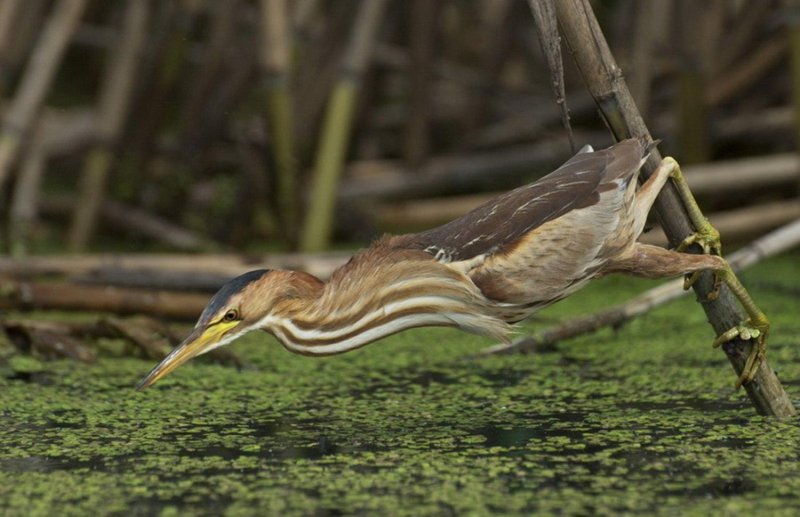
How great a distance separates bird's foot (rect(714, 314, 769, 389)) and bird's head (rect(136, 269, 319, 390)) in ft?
2.77

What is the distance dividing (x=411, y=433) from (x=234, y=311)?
1.69 ft

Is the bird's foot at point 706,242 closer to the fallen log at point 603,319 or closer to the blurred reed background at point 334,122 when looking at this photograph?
the fallen log at point 603,319

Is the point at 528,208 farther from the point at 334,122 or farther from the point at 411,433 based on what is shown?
the point at 334,122

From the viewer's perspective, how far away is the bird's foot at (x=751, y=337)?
2.64 meters

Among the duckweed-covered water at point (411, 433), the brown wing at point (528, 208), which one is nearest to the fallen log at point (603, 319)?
the duckweed-covered water at point (411, 433)

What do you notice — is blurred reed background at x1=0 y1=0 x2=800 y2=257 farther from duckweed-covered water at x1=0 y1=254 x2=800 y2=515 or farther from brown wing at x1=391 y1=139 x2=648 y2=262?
brown wing at x1=391 y1=139 x2=648 y2=262

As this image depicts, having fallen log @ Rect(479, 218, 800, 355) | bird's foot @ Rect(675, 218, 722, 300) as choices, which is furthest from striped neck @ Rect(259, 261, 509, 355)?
fallen log @ Rect(479, 218, 800, 355)

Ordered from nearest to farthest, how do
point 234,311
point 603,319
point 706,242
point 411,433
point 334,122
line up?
point 234,311 < point 706,242 < point 411,433 < point 603,319 < point 334,122

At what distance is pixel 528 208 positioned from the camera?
2.62 m

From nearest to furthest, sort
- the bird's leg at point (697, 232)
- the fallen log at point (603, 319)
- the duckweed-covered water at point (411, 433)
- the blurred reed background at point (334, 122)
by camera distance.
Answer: the duckweed-covered water at point (411, 433) < the bird's leg at point (697, 232) < the fallen log at point (603, 319) < the blurred reed background at point (334, 122)

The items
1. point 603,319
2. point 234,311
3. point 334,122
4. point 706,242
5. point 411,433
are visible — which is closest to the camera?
point 234,311

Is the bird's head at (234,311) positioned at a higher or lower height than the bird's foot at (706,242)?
higher

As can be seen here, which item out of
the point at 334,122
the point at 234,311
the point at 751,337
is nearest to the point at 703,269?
A: the point at 751,337

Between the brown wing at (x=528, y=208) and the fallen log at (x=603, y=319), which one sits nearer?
the brown wing at (x=528, y=208)
